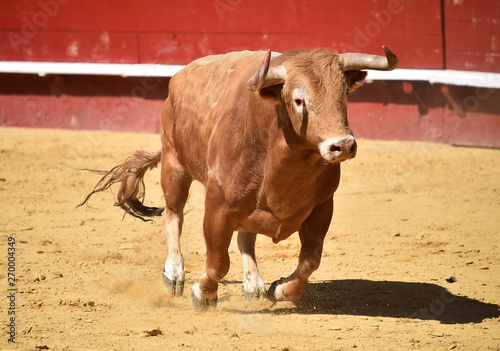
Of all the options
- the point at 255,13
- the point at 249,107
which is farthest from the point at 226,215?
the point at 255,13

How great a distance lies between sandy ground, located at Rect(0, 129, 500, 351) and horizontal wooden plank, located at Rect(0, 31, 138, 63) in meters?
1.84

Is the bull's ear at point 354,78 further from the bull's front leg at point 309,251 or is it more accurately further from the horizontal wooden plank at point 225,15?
the horizontal wooden plank at point 225,15

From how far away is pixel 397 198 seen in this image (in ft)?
20.1

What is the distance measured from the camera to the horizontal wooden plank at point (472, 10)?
24.6 ft

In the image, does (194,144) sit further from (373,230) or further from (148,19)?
(148,19)

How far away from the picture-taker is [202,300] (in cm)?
385

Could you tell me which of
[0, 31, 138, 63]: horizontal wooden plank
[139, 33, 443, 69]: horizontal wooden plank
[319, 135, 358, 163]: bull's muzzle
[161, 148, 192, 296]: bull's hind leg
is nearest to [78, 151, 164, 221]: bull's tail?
[161, 148, 192, 296]: bull's hind leg

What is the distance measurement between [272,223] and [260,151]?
348mm

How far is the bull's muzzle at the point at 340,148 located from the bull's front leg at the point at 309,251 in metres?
0.79

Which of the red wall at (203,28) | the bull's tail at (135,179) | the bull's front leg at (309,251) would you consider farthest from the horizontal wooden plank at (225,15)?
the bull's front leg at (309,251)

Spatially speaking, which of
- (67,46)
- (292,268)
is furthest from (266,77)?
(67,46)

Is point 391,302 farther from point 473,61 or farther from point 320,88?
point 473,61

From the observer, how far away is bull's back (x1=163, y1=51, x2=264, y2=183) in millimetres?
3830

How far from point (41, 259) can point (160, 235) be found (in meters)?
0.99
